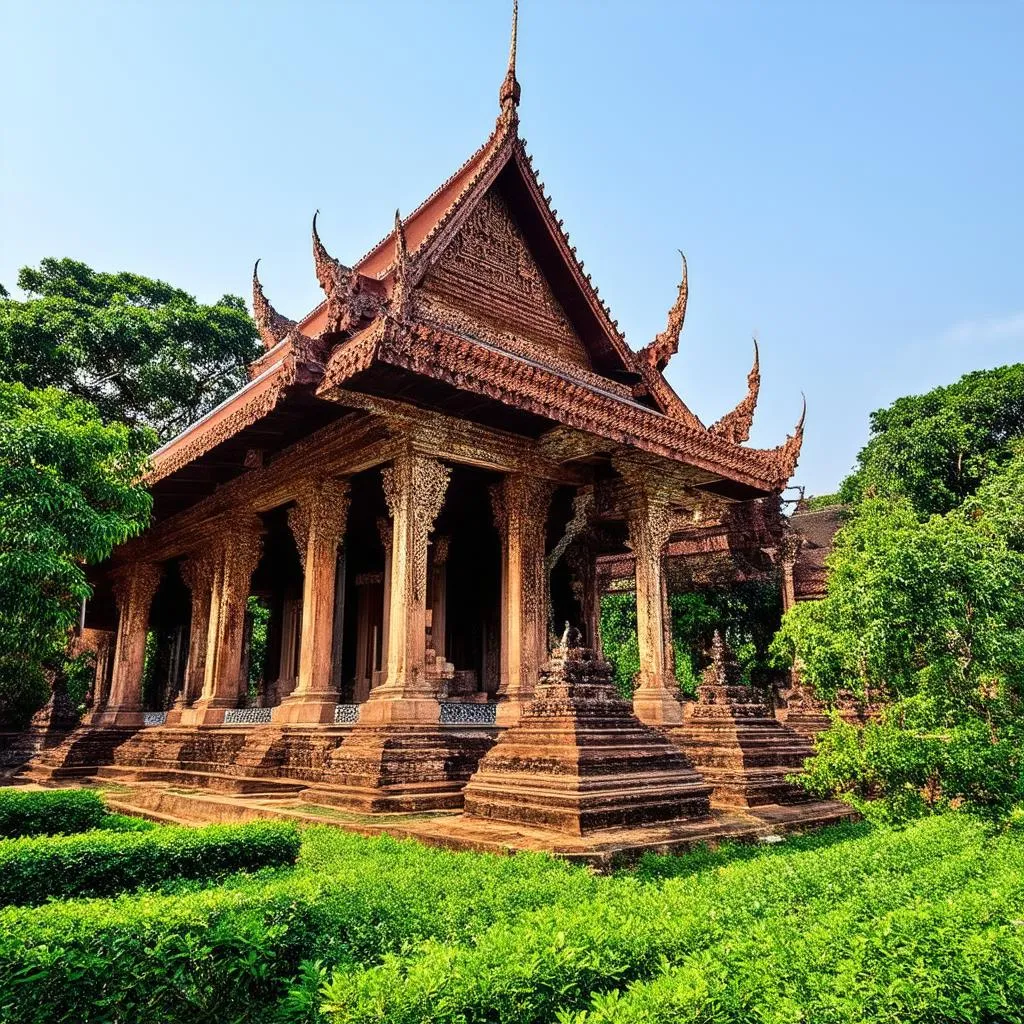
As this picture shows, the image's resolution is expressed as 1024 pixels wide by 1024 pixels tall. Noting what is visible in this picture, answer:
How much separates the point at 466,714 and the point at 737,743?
11.5ft

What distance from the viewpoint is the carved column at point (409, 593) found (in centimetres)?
946

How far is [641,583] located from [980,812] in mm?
5927

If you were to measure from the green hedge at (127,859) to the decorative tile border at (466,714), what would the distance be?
4.57 m

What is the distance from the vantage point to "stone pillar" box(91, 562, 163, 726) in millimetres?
17969

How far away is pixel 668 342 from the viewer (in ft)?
46.0

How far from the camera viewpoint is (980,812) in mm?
6992

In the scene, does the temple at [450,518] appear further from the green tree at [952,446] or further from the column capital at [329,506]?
the green tree at [952,446]

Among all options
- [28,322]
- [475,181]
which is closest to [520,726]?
[475,181]

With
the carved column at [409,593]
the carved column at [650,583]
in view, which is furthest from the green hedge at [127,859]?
the carved column at [650,583]

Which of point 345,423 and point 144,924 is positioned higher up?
point 345,423

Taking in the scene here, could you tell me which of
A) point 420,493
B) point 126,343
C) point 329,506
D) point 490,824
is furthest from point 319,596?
point 126,343

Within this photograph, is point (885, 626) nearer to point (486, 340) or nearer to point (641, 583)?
point (641, 583)

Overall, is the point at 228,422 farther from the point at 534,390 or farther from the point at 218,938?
the point at 218,938

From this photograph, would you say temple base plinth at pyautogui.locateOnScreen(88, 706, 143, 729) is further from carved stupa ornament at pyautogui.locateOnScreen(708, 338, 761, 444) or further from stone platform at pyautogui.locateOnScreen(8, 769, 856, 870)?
carved stupa ornament at pyautogui.locateOnScreen(708, 338, 761, 444)
